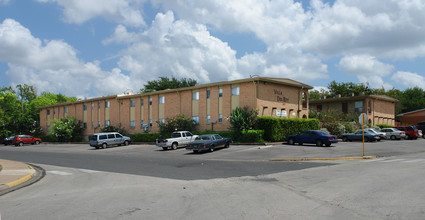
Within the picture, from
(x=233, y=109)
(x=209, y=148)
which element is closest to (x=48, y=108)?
(x=233, y=109)

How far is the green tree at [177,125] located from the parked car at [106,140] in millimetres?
4369

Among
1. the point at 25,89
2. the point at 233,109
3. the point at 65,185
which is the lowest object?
the point at 65,185

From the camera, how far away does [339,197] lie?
334 inches

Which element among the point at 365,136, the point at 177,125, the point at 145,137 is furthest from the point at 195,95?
the point at 365,136

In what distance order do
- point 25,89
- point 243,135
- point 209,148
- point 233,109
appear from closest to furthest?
point 209,148 < point 243,135 < point 233,109 < point 25,89

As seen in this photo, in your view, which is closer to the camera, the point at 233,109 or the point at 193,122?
the point at 233,109

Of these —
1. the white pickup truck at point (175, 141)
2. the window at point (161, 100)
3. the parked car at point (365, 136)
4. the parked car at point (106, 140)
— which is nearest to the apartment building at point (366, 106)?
the parked car at point (365, 136)

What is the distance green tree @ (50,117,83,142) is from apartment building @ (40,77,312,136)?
119 inches

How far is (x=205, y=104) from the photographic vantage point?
126 ft

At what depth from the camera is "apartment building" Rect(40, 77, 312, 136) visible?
34.8 metres

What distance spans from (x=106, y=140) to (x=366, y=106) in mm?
37536

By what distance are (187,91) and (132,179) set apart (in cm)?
2805

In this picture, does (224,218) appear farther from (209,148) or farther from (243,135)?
(243,135)

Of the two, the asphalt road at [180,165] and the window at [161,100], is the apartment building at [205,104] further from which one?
the asphalt road at [180,165]
